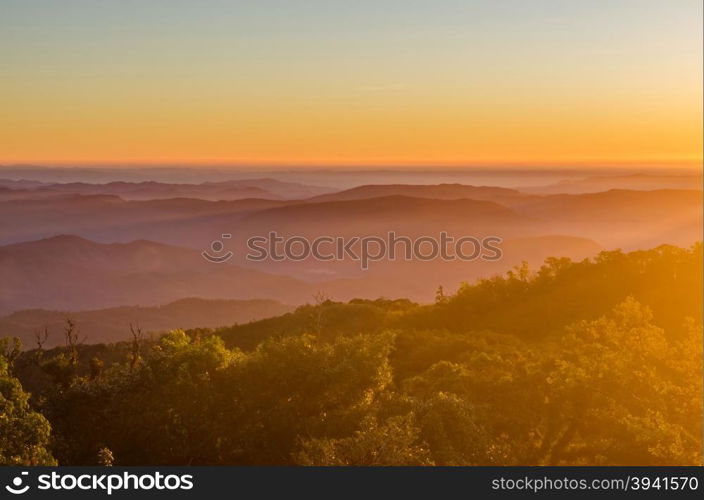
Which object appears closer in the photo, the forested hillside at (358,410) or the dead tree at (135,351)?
the forested hillside at (358,410)

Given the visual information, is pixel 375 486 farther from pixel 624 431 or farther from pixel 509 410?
pixel 624 431

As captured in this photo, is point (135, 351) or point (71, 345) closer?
point (135, 351)

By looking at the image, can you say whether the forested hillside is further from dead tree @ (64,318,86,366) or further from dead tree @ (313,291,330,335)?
dead tree @ (313,291,330,335)

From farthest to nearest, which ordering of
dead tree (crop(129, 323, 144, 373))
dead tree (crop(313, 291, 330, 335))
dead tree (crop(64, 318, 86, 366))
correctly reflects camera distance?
dead tree (crop(313, 291, 330, 335)) < dead tree (crop(64, 318, 86, 366)) < dead tree (crop(129, 323, 144, 373))

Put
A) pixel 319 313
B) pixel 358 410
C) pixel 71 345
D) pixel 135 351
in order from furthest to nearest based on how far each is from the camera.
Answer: pixel 319 313, pixel 71 345, pixel 135 351, pixel 358 410

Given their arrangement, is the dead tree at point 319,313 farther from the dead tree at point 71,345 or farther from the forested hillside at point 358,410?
the forested hillside at point 358,410

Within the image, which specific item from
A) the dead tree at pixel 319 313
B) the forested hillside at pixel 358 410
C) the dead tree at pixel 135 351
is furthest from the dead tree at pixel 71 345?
the forested hillside at pixel 358 410

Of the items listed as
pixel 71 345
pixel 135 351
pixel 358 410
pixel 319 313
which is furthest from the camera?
pixel 319 313

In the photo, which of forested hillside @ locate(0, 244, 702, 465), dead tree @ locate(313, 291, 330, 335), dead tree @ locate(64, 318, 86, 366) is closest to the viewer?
forested hillside @ locate(0, 244, 702, 465)

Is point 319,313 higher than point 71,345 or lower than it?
lower

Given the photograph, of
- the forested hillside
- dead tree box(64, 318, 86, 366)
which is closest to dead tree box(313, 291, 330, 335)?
dead tree box(64, 318, 86, 366)

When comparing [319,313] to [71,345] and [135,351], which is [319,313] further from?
[135,351]

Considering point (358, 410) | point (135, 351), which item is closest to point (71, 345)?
point (135, 351)
